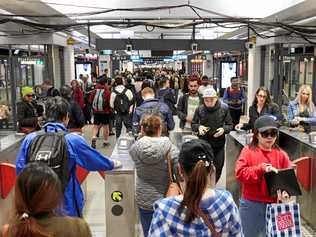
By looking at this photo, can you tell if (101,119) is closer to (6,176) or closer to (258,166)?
(6,176)

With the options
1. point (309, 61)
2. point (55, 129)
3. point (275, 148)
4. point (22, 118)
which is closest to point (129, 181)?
point (55, 129)

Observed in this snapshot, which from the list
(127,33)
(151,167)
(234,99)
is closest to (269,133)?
(151,167)

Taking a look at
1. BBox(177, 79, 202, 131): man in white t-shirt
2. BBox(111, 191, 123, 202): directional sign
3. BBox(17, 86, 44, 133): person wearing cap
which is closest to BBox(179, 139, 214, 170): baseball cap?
BBox(111, 191, 123, 202): directional sign

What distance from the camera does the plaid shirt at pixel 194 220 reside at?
178cm

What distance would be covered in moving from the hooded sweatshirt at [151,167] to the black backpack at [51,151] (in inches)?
24.9

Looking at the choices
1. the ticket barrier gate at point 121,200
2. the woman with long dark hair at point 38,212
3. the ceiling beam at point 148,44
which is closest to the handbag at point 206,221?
the woman with long dark hair at point 38,212

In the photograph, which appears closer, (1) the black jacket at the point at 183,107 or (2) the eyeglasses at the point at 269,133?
(2) the eyeglasses at the point at 269,133

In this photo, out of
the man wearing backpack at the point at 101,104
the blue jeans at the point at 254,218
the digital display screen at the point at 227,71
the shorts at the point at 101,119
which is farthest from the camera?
the digital display screen at the point at 227,71

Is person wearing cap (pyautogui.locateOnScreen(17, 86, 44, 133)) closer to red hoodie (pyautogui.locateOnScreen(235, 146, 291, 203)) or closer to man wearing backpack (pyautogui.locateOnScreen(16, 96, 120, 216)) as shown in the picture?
man wearing backpack (pyautogui.locateOnScreen(16, 96, 120, 216))

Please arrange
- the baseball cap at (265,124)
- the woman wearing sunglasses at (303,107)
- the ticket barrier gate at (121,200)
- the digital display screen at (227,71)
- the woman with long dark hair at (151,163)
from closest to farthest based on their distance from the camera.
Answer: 1. the baseball cap at (265,124)
2. the woman with long dark hair at (151,163)
3. the ticket barrier gate at (121,200)
4. the woman wearing sunglasses at (303,107)
5. the digital display screen at (227,71)

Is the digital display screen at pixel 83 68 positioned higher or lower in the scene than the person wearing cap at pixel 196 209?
higher

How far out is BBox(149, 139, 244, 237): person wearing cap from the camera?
1771 mm

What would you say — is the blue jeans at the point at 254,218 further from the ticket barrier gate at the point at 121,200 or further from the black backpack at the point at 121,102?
the black backpack at the point at 121,102

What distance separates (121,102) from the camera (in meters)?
8.09
